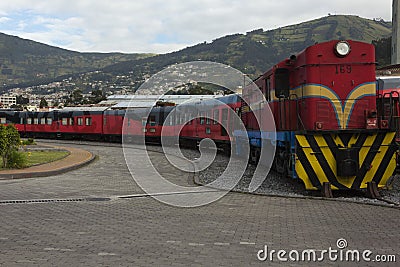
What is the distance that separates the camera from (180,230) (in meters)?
8.47

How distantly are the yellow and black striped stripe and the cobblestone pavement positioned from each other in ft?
2.90

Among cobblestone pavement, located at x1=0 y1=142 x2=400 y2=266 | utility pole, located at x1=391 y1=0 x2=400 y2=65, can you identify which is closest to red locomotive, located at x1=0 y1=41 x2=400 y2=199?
cobblestone pavement, located at x1=0 y1=142 x2=400 y2=266

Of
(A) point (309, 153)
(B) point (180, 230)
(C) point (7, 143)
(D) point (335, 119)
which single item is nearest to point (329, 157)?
(A) point (309, 153)

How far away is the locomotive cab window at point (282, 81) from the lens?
45.2ft

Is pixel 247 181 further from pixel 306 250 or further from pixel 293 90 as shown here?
pixel 306 250

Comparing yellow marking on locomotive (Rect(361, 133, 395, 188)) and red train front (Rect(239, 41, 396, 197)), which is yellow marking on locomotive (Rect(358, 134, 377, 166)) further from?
yellow marking on locomotive (Rect(361, 133, 395, 188))

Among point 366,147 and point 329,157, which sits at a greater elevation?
point 366,147

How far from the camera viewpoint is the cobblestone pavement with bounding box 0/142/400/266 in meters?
6.70

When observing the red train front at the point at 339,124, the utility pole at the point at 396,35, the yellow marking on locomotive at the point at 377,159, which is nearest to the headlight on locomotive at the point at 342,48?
the red train front at the point at 339,124

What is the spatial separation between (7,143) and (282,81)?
10809mm

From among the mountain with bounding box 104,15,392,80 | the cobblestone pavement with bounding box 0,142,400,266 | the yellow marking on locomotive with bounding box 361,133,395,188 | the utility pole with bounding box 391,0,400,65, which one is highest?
the mountain with bounding box 104,15,392,80

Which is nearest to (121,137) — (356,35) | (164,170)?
(164,170)

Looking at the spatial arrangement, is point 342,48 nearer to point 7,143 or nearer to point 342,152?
point 342,152

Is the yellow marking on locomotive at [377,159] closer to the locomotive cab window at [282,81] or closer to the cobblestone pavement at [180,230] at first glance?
the cobblestone pavement at [180,230]
